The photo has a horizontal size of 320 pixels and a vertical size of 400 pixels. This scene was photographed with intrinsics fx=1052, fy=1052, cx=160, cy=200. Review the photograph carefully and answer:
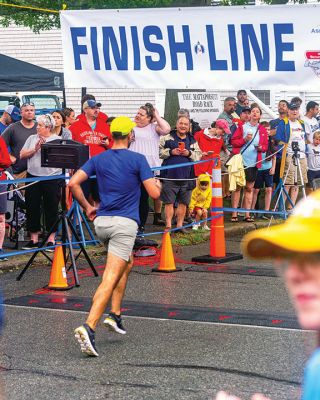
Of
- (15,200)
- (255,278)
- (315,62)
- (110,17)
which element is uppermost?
(110,17)

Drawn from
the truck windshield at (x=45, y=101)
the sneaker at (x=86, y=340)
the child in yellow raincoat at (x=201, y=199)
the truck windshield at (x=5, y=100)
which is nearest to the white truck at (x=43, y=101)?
the truck windshield at (x=45, y=101)

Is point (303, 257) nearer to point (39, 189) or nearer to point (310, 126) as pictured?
point (39, 189)

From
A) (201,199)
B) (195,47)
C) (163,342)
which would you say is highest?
(195,47)

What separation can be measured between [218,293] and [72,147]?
2.24 metres

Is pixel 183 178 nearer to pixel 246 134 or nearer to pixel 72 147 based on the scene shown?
pixel 246 134

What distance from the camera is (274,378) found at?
23.4ft

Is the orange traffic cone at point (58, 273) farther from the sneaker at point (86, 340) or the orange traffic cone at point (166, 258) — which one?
the sneaker at point (86, 340)

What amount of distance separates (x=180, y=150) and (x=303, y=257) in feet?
44.8

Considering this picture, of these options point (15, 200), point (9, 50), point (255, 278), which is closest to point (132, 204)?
point (255, 278)

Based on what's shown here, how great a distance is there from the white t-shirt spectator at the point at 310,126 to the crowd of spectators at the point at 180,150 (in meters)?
0.02

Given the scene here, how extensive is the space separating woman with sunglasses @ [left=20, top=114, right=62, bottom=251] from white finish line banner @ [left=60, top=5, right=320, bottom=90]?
736mm

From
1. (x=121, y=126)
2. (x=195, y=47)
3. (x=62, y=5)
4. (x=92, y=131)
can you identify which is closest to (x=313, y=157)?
(x=92, y=131)

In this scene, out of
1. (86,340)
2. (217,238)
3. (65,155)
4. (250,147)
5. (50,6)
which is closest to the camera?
(86,340)

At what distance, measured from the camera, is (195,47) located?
13.4 metres
